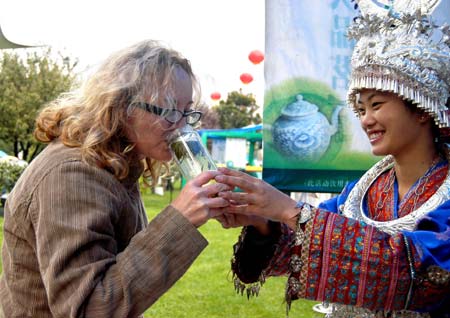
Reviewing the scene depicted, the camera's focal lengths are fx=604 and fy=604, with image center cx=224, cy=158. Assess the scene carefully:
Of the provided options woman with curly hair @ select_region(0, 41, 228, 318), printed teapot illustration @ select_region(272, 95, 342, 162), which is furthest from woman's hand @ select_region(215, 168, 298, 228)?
printed teapot illustration @ select_region(272, 95, 342, 162)

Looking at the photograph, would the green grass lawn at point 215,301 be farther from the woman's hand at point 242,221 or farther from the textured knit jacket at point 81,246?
the textured knit jacket at point 81,246

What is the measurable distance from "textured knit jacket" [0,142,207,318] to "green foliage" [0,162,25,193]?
974cm

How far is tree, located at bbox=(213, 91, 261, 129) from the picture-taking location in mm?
37625

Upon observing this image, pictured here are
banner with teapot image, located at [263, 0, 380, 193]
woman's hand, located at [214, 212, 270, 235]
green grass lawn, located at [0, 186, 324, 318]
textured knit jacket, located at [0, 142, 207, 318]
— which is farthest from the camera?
green grass lawn, located at [0, 186, 324, 318]

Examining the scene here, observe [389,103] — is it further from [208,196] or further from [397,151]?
[208,196]

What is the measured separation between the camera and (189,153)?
172cm

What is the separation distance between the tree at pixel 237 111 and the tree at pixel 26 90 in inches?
690

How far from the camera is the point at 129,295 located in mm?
1451

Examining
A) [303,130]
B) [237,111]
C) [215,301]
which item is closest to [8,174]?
[215,301]

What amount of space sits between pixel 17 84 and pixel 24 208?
19727 millimetres

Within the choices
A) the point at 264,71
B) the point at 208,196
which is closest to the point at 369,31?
the point at 208,196

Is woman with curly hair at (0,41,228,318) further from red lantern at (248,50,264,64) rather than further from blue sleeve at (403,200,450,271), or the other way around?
red lantern at (248,50,264,64)

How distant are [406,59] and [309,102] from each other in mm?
1768

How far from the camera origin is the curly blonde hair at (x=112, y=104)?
1.64m
